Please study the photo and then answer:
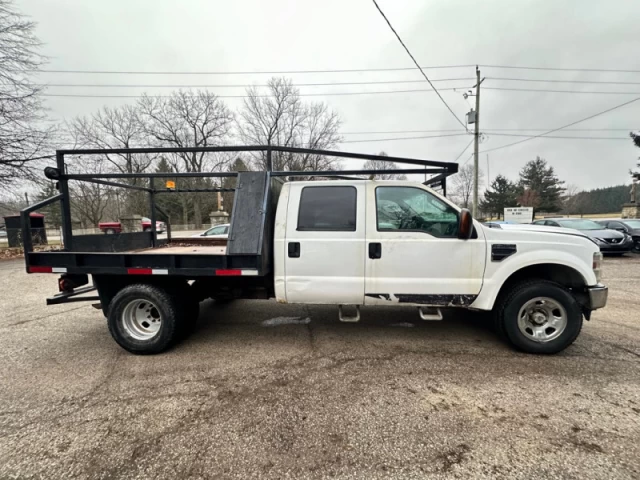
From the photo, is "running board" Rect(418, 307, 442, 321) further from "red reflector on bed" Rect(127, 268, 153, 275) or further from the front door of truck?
"red reflector on bed" Rect(127, 268, 153, 275)

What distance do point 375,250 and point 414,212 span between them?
0.65 meters

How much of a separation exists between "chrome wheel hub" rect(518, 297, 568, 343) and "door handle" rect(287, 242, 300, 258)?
8.74ft

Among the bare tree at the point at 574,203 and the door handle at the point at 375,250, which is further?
the bare tree at the point at 574,203

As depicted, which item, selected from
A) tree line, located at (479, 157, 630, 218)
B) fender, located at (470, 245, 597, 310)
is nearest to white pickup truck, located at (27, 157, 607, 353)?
fender, located at (470, 245, 597, 310)

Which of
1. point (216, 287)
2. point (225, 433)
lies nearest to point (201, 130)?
point (216, 287)

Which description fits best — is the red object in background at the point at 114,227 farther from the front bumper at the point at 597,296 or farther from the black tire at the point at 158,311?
the front bumper at the point at 597,296

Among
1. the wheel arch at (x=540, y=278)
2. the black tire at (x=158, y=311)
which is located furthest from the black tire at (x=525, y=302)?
the black tire at (x=158, y=311)

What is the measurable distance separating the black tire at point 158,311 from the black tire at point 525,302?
154 inches

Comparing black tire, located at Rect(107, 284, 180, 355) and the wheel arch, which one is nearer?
the wheel arch

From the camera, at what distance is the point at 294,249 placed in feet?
11.7

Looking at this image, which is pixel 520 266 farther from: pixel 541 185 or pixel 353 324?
pixel 541 185

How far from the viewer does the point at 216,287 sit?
4012 mm

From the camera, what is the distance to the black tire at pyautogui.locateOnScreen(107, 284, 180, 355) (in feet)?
11.8

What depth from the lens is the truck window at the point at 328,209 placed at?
358cm
